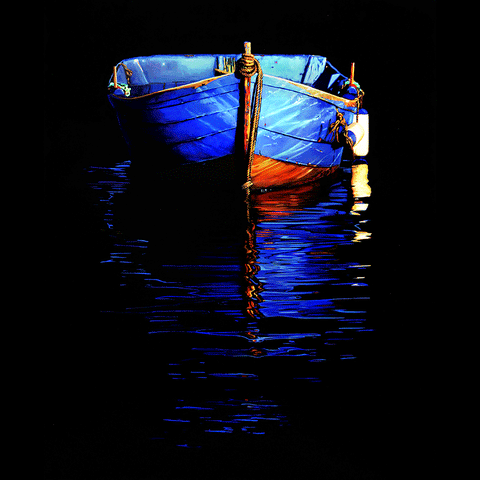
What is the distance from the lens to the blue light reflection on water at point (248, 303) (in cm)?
270

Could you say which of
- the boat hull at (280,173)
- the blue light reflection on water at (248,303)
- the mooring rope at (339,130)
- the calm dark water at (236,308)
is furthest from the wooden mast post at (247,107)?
the mooring rope at (339,130)

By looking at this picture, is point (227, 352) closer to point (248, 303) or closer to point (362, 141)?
point (248, 303)

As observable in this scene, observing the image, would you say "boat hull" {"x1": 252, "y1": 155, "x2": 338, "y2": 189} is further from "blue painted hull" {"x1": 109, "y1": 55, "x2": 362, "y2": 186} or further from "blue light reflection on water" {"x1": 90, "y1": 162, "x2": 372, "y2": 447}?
"blue light reflection on water" {"x1": 90, "y1": 162, "x2": 372, "y2": 447}

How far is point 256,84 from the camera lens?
6.36 meters

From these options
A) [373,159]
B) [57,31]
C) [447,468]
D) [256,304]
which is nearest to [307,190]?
[373,159]

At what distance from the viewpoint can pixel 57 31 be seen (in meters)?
17.6

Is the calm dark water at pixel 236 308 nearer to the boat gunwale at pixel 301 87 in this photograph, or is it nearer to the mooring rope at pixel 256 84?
the mooring rope at pixel 256 84

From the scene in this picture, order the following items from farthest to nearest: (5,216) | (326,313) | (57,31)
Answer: (57,31) → (5,216) → (326,313)

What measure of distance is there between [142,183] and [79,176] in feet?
3.36

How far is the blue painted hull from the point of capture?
253 inches

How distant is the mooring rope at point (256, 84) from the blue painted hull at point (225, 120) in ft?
0.24

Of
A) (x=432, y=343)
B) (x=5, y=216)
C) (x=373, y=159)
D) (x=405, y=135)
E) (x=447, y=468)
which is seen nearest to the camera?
(x=447, y=468)

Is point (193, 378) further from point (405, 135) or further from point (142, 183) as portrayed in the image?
point (405, 135)

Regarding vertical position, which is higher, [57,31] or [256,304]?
[57,31]
